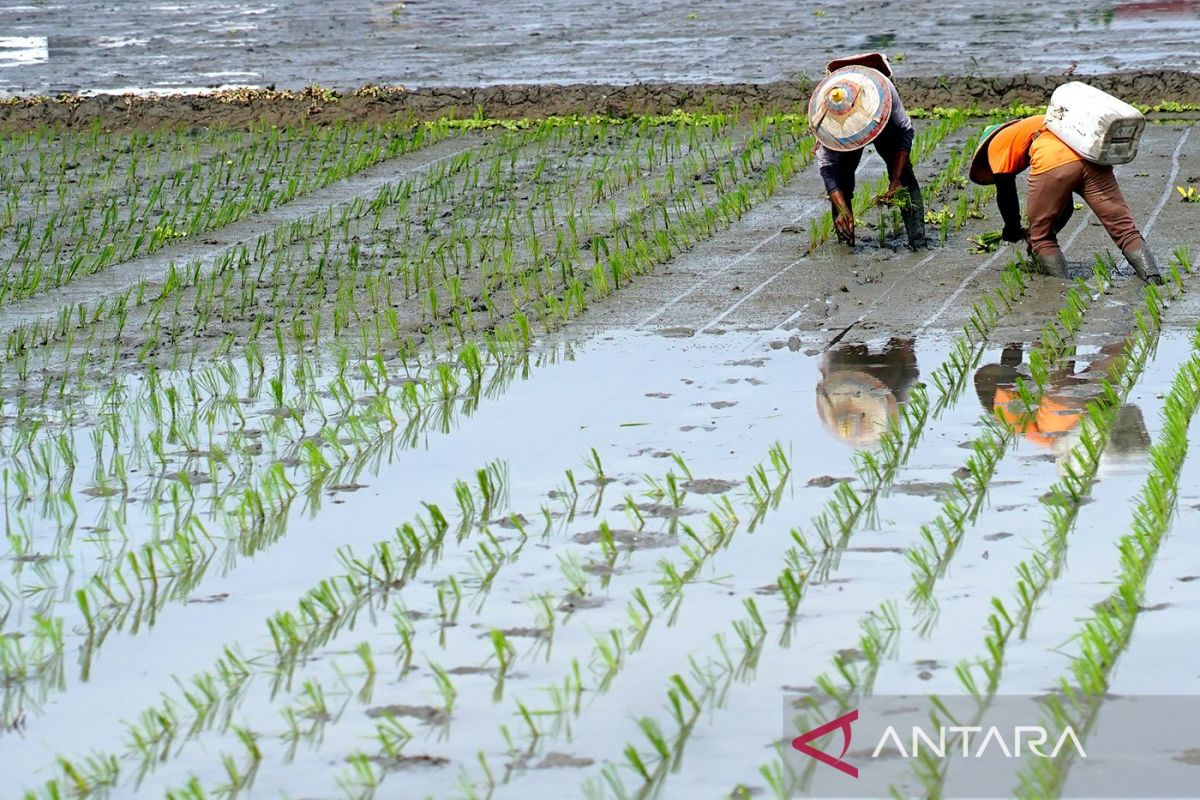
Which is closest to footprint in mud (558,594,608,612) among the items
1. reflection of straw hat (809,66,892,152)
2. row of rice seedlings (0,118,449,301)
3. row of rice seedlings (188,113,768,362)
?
row of rice seedlings (188,113,768,362)

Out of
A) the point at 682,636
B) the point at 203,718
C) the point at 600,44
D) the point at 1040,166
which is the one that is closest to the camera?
the point at 203,718

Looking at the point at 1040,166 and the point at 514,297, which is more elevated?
the point at 1040,166

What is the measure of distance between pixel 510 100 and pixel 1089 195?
661 centimetres

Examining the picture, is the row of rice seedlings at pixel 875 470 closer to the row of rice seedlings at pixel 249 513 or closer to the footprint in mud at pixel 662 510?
the footprint in mud at pixel 662 510

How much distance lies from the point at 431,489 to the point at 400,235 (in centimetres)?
411

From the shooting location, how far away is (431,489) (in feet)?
16.1

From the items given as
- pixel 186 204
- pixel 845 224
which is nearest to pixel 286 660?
pixel 845 224

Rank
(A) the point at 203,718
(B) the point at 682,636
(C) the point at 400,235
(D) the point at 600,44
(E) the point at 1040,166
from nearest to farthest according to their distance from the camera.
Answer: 1. (A) the point at 203,718
2. (B) the point at 682,636
3. (E) the point at 1040,166
4. (C) the point at 400,235
5. (D) the point at 600,44

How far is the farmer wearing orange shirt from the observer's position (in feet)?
23.2

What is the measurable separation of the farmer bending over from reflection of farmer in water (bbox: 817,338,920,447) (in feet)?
4.94

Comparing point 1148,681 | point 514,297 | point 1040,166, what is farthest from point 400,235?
point 1148,681

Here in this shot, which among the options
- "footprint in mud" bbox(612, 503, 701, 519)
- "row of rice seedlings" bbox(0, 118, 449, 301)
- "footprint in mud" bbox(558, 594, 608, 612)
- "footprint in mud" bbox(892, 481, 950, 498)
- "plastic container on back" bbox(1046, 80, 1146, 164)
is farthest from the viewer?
"row of rice seedlings" bbox(0, 118, 449, 301)

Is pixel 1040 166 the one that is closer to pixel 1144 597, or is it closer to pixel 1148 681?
pixel 1144 597

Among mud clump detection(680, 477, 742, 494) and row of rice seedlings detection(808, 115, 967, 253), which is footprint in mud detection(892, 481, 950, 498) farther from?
row of rice seedlings detection(808, 115, 967, 253)
